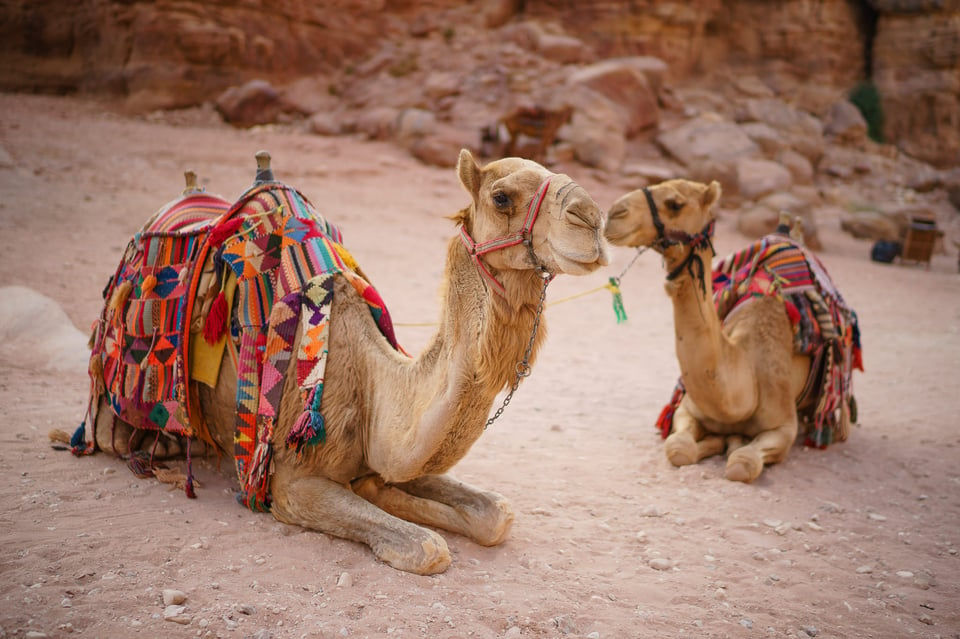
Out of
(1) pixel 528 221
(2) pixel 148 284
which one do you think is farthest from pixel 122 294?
(1) pixel 528 221

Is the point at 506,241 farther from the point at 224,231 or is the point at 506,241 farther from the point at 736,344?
the point at 736,344

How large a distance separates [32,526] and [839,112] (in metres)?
25.3

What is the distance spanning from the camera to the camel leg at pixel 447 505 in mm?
3336

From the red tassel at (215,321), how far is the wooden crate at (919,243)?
14.0 metres

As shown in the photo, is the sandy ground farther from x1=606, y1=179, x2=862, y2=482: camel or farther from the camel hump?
the camel hump

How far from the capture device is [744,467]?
14.8 ft

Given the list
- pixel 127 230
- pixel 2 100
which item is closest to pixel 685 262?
pixel 127 230

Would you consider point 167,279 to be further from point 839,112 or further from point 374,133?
point 839,112

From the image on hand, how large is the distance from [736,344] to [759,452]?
27.2 inches

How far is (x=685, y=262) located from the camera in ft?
14.5

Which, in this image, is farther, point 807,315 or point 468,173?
point 807,315

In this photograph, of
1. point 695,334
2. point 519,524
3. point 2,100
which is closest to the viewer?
point 519,524

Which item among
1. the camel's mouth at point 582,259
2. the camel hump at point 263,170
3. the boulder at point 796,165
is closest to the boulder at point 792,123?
the boulder at point 796,165

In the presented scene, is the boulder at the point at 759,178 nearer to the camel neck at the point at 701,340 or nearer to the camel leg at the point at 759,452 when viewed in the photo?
the camel leg at the point at 759,452
